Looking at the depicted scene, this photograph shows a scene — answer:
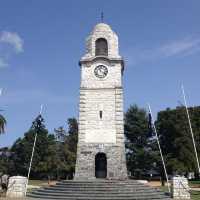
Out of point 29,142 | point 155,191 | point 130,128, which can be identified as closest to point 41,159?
point 29,142

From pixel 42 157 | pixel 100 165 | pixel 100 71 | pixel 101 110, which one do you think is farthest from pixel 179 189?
pixel 42 157

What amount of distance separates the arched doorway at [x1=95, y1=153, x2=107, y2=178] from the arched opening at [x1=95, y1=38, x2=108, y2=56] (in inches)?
374

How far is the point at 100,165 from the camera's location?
99.0 ft

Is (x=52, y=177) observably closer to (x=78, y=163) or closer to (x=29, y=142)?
(x=29, y=142)

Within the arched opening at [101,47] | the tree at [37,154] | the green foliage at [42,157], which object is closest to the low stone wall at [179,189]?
the arched opening at [101,47]

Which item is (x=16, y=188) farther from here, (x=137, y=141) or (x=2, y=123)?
(x=137, y=141)

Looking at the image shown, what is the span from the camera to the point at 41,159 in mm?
58250

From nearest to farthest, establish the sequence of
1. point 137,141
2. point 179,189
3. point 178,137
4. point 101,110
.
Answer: point 179,189, point 101,110, point 178,137, point 137,141

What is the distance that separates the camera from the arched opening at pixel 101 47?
3269 cm

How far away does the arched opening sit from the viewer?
32688 mm

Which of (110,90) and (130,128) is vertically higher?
(130,128)

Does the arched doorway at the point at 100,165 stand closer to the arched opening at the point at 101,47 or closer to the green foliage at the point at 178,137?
the arched opening at the point at 101,47

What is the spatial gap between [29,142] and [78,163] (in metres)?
34.2

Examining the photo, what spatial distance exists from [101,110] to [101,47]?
627 centimetres
